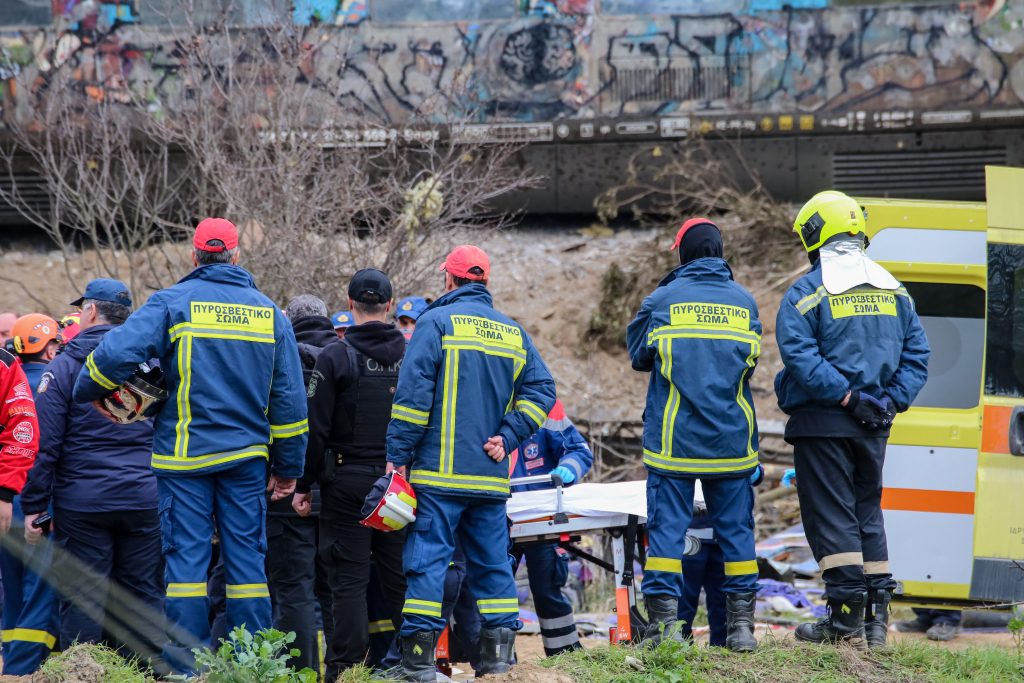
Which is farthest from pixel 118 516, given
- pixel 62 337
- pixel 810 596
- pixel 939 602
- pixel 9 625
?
pixel 810 596

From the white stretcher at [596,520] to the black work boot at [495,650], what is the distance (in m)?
0.82

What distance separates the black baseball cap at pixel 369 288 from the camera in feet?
20.0

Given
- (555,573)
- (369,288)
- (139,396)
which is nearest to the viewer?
(139,396)

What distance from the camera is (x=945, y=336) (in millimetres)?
7266

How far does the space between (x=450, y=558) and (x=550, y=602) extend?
1213 millimetres

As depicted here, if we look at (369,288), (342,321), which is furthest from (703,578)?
(342,321)

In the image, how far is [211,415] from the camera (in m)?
5.42

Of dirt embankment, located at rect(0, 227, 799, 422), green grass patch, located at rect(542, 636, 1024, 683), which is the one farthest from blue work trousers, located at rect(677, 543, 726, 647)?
dirt embankment, located at rect(0, 227, 799, 422)

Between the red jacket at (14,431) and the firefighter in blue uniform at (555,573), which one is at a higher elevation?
the red jacket at (14,431)

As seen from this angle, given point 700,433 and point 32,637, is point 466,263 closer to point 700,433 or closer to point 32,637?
point 700,433

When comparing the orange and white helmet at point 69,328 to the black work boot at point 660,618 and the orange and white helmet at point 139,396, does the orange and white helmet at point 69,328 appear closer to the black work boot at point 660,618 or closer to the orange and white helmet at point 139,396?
the orange and white helmet at point 139,396

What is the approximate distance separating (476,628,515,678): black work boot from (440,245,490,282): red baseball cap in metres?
1.63

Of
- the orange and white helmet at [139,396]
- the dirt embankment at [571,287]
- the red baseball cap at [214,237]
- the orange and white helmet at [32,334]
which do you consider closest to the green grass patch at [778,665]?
the orange and white helmet at [139,396]

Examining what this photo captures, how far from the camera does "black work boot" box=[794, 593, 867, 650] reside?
5.70 meters
